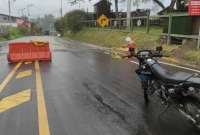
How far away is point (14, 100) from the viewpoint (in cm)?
818

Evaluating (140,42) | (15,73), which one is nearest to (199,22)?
(140,42)

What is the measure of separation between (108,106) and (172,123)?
5.34 feet

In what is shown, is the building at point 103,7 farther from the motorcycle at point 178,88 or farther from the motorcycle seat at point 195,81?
the motorcycle seat at point 195,81

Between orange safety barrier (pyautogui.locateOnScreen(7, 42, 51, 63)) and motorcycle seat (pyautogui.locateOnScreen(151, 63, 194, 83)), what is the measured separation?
1084cm

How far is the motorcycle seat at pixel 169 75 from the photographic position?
19.5 ft

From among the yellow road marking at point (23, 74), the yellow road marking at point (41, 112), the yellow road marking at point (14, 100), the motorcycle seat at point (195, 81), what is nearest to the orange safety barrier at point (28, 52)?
the yellow road marking at point (23, 74)

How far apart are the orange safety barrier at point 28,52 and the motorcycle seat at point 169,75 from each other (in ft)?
35.6

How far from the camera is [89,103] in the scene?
25.7 feet

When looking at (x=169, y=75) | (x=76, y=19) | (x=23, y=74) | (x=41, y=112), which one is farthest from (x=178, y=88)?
(x=76, y=19)

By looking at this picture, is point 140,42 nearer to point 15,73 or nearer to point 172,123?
point 15,73

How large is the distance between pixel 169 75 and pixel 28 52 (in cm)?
1214

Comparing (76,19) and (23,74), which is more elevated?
(76,19)

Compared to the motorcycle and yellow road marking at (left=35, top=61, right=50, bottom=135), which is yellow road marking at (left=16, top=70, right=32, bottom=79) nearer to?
yellow road marking at (left=35, top=61, right=50, bottom=135)

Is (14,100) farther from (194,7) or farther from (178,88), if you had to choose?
(194,7)
